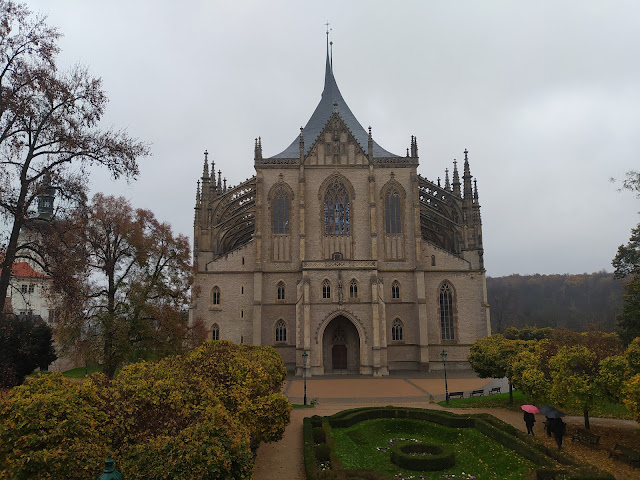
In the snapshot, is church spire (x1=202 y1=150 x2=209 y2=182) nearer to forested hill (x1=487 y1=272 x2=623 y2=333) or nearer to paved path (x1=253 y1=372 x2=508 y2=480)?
paved path (x1=253 y1=372 x2=508 y2=480)

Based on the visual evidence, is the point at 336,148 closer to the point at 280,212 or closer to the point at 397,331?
the point at 280,212

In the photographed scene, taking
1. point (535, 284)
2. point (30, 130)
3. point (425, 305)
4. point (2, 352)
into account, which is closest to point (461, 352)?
point (425, 305)

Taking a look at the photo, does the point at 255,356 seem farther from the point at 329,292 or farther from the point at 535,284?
the point at 535,284

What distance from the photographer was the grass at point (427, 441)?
14.9m

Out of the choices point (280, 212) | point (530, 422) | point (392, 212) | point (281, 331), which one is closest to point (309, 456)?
point (530, 422)

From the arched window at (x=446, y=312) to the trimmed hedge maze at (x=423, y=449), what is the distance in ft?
67.7

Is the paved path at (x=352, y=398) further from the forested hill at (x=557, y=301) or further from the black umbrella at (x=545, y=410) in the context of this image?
the forested hill at (x=557, y=301)

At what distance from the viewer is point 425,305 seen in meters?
40.8

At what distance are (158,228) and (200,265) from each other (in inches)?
639

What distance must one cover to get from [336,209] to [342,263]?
6.30 metres

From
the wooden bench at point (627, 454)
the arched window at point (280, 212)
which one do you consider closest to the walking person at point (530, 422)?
the wooden bench at point (627, 454)

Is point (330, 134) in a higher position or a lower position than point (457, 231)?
higher

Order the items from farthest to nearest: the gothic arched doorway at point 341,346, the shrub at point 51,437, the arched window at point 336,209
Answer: the arched window at point 336,209 → the gothic arched doorway at point 341,346 → the shrub at point 51,437

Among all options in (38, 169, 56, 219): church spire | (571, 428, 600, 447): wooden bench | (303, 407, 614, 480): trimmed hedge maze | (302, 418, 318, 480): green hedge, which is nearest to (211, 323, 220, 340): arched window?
(303, 407, 614, 480): trimmed hedge maze
